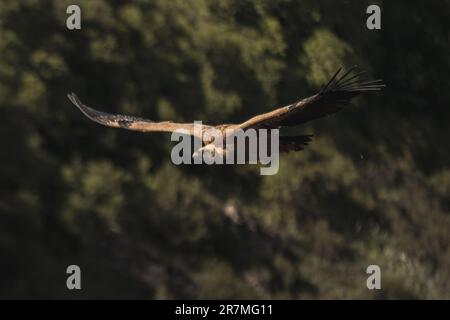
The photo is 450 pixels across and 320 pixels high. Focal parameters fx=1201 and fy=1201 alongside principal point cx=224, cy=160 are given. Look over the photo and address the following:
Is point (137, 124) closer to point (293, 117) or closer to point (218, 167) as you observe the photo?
point (293, 117)

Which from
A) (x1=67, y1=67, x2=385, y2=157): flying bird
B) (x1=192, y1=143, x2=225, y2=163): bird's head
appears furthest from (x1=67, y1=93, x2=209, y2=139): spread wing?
(x1=192, y1=143, x2=225, y2=163): bird's head

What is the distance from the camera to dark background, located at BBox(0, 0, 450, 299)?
20844mm

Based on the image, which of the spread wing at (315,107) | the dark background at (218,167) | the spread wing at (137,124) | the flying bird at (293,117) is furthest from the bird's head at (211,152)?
the dark background at (218,167)

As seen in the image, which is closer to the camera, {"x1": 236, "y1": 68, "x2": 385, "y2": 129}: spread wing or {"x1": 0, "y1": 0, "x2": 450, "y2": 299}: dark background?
{"x1": 236, "y1": 68, "x2": 385, "y2": 129}: spread wing

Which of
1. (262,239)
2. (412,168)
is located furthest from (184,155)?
(412,168)

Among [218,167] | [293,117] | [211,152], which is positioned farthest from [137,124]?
[218,167]

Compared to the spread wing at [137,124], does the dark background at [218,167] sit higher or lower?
higher

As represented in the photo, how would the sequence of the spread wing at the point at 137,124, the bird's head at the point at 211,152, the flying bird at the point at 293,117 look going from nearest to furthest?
the flying bird at the point at 293,117
the bird's head at the point at 211,152
the spread wing at the point at 137,124

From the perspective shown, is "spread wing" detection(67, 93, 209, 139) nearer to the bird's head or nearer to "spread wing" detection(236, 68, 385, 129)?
the bird's head

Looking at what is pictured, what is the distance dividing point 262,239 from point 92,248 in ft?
11.9

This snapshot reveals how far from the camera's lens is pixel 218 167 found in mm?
23328

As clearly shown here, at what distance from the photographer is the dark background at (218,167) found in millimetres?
20844

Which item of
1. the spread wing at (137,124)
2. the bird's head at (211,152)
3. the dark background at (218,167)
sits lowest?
the bird's head at (211,152)

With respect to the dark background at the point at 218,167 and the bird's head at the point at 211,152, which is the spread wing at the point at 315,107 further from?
the dark background at the point at 218,167
